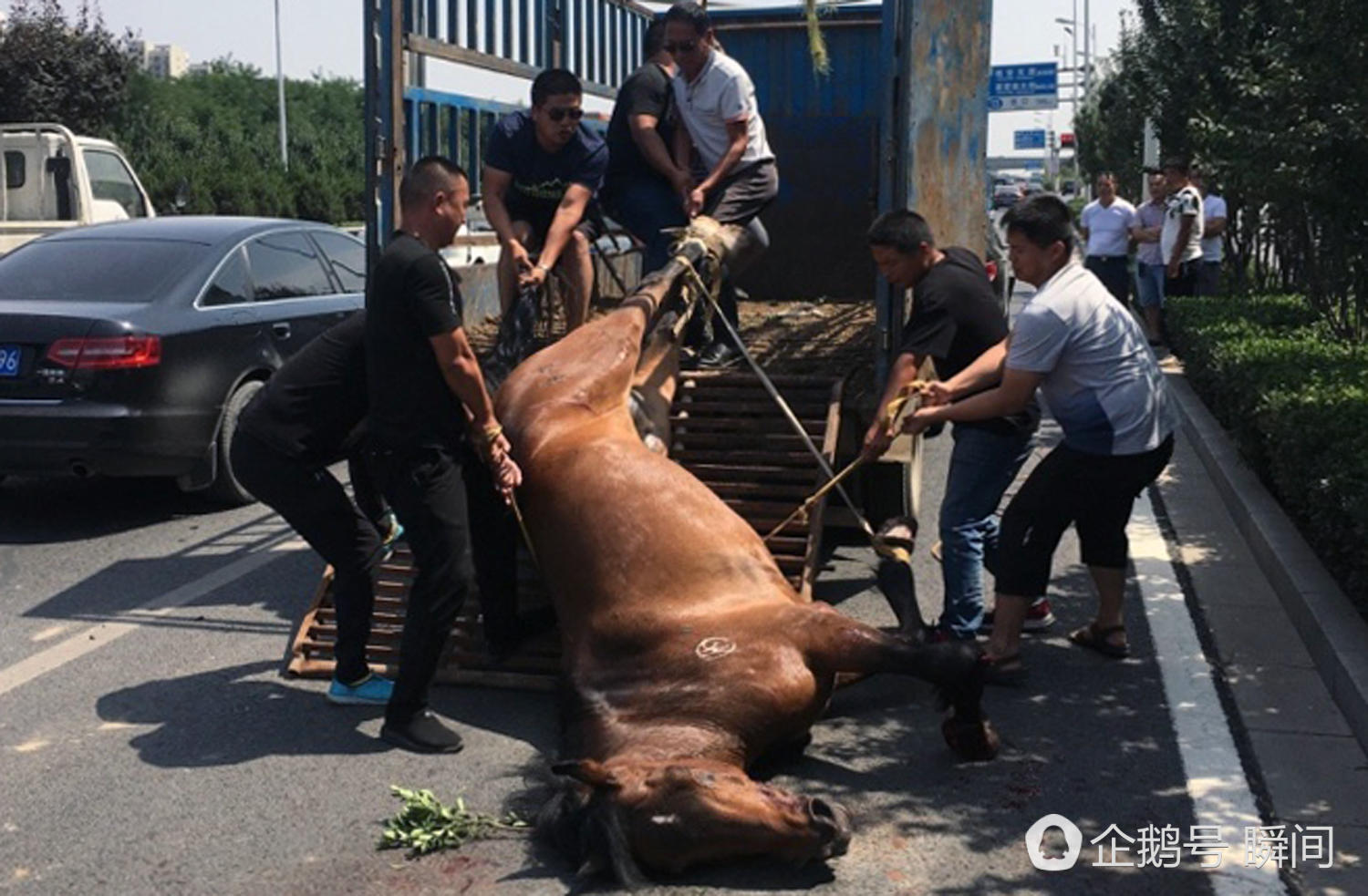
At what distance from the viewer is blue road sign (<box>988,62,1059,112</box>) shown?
48.6 meters

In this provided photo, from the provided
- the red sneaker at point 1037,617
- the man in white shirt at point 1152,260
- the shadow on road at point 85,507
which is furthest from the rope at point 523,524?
the man in white shirt at point 1152,260

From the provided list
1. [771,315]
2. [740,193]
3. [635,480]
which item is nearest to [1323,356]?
[771,315]

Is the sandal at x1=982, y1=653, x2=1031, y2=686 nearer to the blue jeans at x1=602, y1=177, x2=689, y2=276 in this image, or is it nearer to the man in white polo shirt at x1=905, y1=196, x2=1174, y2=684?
the man in white polo shirt at x1=905, y1=196, x2=1174, y2=684

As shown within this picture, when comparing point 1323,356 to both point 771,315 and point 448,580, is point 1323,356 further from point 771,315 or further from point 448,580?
point 448,580

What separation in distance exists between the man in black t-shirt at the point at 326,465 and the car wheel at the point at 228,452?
296cm

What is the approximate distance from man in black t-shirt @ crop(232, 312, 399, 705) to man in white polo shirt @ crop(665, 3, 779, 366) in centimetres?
216

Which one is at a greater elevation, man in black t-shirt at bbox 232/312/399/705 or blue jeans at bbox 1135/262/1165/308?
blue jeans at bbox 1135/262/1165/308

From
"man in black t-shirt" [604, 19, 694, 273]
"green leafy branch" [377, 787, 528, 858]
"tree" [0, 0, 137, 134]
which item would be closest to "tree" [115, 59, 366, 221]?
"tree" [0, 0, 137, 134]

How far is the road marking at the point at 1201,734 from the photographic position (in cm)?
402

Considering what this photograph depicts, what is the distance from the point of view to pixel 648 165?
7.42 meters

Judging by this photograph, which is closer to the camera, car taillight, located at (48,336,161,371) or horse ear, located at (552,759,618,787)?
horse ear, located at (552,759,618,787)

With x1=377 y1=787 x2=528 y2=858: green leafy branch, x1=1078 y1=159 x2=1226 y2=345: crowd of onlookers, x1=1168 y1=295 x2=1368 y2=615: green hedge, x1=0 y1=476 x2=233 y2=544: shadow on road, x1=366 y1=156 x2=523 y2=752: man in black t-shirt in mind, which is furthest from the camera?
x1=1078 y1=159 x2=1226 y2=345: crowd of onlookers

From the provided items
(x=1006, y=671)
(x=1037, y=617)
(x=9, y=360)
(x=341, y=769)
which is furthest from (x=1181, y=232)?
(x=341, y=769)

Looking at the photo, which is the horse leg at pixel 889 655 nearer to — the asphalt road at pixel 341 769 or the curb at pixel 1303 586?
the asphalt road at pixel 341 769
